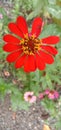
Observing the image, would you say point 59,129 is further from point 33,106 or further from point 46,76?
point 46,76

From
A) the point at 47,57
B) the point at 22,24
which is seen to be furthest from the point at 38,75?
the point at 22,24

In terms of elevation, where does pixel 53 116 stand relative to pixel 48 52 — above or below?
below

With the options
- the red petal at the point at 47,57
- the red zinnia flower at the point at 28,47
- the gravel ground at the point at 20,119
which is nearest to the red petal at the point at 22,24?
the red zinnia flower at the point at 28,47

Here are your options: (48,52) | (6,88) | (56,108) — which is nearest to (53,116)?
(56,108)

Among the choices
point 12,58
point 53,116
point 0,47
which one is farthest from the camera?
point 53,116

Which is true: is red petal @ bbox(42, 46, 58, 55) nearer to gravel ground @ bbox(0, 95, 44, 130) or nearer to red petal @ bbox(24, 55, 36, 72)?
red petal @ bbox(24, 55, 36, 72)

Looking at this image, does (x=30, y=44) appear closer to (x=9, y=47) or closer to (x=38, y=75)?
(x=9, y=47)

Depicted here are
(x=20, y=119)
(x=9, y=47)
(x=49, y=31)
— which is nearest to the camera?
(x=9, y=47)
